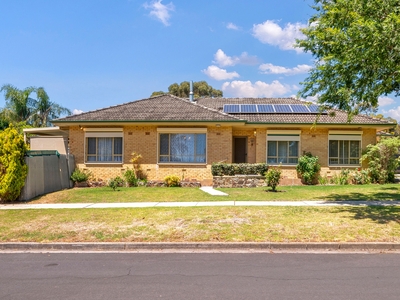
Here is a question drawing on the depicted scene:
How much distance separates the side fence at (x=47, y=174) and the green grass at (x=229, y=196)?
1.57ft

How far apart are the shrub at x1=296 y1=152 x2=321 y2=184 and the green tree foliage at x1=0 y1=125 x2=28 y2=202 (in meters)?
13.0

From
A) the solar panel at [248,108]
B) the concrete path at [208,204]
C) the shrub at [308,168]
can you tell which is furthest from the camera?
the solar panel at [248,108]

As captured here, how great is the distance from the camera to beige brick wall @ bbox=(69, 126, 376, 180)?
18.4 metres

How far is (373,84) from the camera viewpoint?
10500 millimetres

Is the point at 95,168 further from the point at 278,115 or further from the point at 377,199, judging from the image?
the point at 377,199

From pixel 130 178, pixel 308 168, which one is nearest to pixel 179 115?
pixel 130 178

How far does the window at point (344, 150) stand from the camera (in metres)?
18.9

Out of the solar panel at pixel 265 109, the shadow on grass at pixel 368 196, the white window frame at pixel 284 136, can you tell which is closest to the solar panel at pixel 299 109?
the solar panel at pixel 265 109

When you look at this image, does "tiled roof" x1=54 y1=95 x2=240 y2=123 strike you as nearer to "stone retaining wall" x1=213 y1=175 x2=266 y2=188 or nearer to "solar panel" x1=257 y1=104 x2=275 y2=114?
"solar panel" x1=257 y1=104 x2=275 y2=114

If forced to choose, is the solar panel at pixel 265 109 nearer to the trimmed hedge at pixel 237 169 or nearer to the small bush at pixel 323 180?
the trimmed hedge at pixel 237 169

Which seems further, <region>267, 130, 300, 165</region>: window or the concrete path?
<region>267, 130, 300, 165</region>: window
